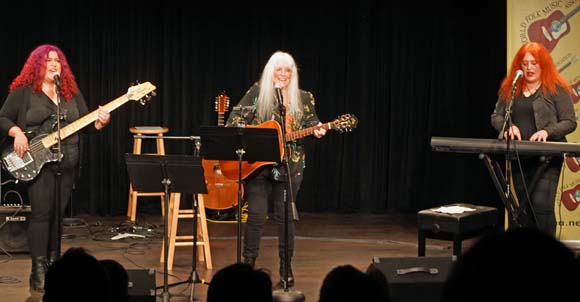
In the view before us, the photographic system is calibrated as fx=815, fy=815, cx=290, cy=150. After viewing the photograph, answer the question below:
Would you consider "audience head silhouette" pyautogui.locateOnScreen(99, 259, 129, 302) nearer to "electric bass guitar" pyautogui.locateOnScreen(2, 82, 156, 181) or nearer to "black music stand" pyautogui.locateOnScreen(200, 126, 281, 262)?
"black music stand" pyautogui.locateOnScreen(200, 126, 281, 262)

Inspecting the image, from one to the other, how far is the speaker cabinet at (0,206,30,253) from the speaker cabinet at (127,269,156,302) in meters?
3.18

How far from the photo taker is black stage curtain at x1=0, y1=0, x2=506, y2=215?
8969 mm

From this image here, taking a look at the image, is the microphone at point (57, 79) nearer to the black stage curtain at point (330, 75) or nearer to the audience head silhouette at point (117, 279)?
the audience head silhouette at point (117, 279)

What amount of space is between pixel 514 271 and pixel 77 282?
1.22 m

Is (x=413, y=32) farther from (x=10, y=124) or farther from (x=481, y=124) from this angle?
(x=10, y=124)

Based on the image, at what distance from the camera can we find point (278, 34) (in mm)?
9227

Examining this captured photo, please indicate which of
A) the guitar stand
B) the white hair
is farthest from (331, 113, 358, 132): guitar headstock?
the guitar stand

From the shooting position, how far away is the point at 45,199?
221 inches

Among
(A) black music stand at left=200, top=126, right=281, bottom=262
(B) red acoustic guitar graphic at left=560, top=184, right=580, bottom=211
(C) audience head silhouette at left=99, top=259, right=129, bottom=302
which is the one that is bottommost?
(B) red acoustic guitar graphic at left=560, top=184, right=580, bottom=211

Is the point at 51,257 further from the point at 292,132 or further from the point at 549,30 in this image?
the point at 549,30

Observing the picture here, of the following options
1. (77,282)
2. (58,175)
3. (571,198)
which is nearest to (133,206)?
(58,175)

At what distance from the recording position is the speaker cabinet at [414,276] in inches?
167

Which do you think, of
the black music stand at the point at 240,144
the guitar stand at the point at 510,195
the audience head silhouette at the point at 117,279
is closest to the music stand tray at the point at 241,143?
the black music stand at the point at 240,144

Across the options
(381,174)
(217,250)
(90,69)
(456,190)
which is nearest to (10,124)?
(217,250)
